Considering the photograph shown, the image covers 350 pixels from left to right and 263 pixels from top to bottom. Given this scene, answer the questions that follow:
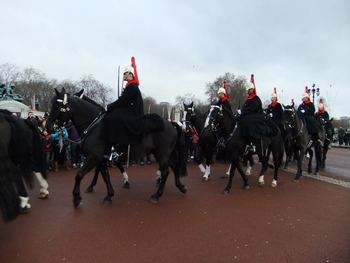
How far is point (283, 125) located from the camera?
8492 millimetres

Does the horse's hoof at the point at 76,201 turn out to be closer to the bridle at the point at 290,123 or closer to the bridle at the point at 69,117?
the bridle at the point at 69,117

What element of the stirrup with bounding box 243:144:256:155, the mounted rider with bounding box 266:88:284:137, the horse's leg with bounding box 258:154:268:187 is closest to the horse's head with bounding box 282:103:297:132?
the mounted rider with bounding box 266:88:284:137

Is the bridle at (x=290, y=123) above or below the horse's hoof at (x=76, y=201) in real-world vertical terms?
above

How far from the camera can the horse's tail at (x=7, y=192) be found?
3.32 meters

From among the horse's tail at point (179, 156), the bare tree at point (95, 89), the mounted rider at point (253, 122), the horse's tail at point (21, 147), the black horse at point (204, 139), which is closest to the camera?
the horse's tail at point (21, 147)

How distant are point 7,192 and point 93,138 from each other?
6.96 feet

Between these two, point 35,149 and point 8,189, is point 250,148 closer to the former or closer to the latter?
point 35,149

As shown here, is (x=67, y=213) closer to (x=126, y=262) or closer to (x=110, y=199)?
(x=110, y=199)

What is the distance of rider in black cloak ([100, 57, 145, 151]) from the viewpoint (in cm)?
527

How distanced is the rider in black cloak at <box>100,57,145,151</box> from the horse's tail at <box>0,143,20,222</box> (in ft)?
6.33

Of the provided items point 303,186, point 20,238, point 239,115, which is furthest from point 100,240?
point 303,186

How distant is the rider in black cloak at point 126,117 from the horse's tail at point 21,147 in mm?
1363

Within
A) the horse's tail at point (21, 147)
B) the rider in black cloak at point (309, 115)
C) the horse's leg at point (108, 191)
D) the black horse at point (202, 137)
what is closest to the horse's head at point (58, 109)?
the horse's tail at point (21, 147)

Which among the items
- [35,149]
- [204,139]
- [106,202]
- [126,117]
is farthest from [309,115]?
[35,149]
